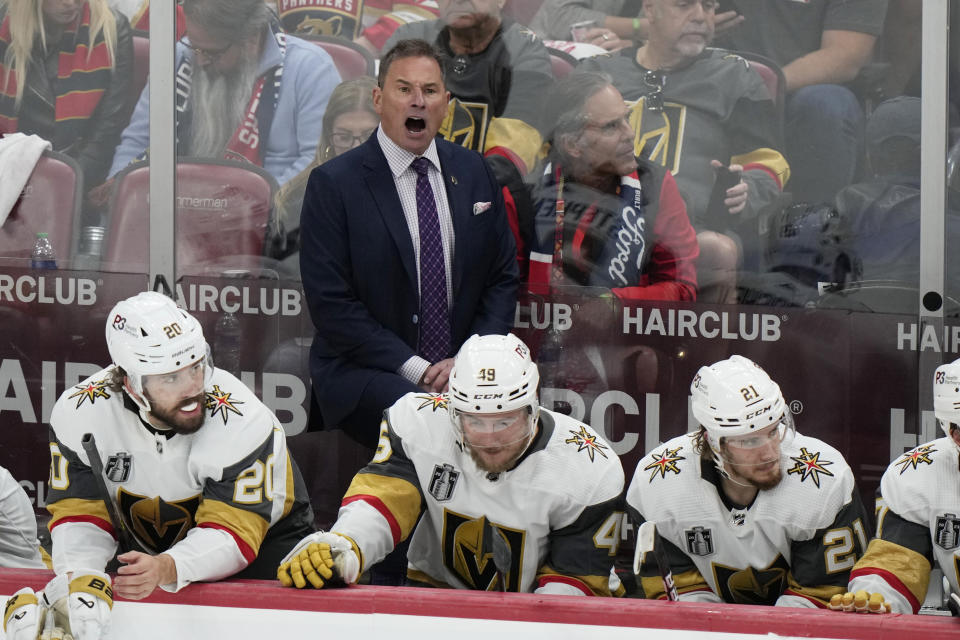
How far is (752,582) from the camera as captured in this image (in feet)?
10.4

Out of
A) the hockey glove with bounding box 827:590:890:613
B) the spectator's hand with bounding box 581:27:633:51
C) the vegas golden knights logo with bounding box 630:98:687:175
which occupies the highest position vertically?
the spectator's hand with bounding box 581:27:633:51

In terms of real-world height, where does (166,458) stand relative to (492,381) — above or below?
below

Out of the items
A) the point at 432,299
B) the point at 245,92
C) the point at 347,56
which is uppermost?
the point at 347,56

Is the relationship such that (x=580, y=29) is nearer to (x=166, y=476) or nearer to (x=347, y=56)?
(x=347, y=56)

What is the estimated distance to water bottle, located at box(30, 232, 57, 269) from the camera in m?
4.38

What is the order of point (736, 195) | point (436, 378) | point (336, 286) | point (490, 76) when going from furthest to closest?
point (490, 76), point (736, 195), point (336, 286), point (436, 378)

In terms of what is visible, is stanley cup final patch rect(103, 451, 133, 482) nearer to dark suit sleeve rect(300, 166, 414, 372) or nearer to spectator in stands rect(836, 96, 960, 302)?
dark suit sleeve rect(300, 166, 414, 372)

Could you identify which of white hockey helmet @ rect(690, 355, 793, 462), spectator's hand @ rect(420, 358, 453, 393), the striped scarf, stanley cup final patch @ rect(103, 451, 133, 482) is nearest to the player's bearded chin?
stanley cup final patch @ rect(103, 451, 133, 482)

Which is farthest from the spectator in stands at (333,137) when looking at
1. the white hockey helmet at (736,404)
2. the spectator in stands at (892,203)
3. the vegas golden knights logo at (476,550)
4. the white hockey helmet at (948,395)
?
the white hockey helmet at (948,395)

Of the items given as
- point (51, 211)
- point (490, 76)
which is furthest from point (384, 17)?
point (51, 211)

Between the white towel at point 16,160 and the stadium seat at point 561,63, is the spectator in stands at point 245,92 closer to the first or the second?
the white towel at point 16,160

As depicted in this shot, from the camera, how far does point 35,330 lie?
4395 millimetres

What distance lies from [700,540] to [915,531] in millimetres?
481

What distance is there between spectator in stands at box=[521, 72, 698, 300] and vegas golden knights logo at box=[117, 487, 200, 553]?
57.4 inches
